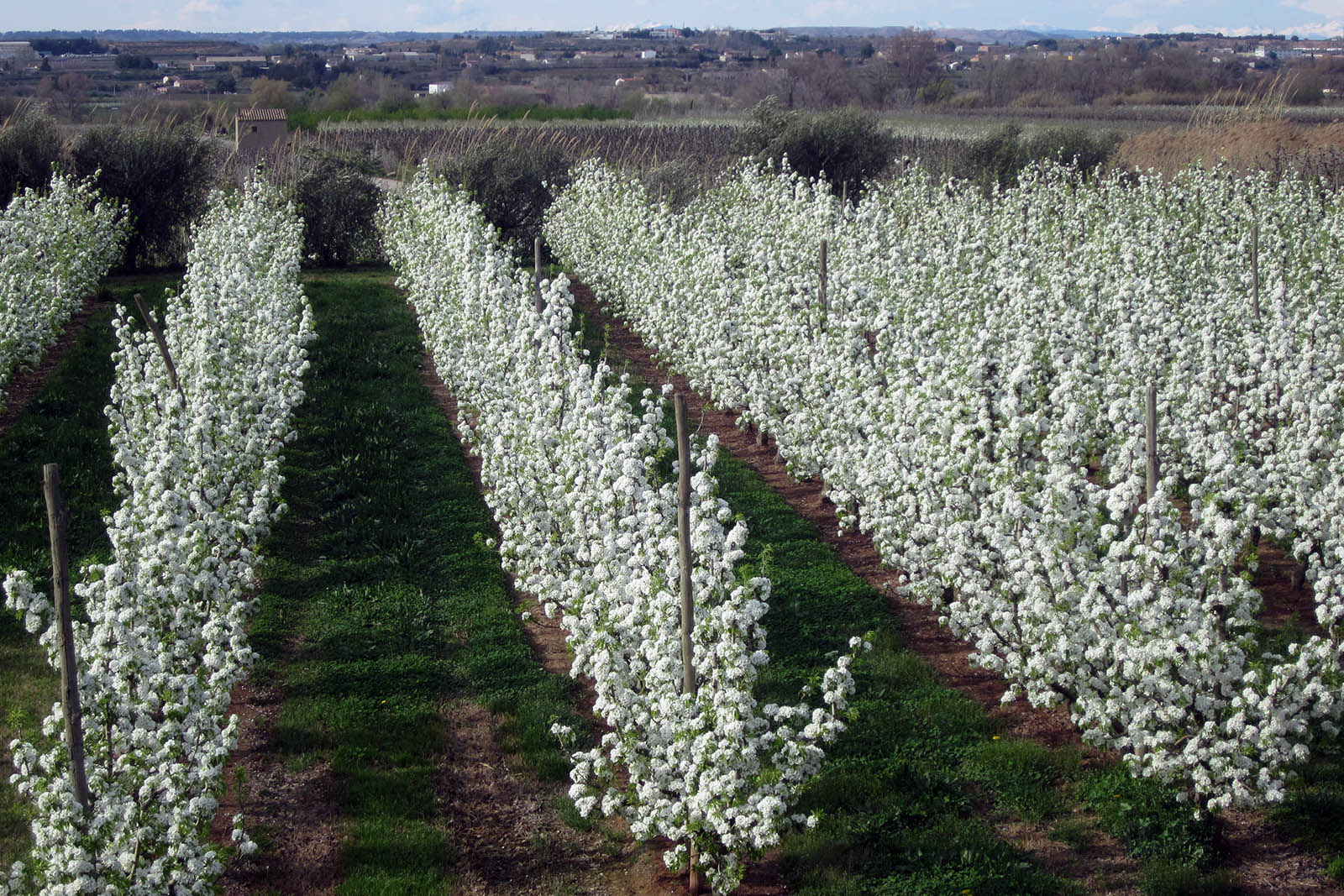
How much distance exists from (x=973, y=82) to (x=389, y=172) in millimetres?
65988

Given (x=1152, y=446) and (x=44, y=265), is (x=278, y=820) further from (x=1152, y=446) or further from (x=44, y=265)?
(x=44, y=265)

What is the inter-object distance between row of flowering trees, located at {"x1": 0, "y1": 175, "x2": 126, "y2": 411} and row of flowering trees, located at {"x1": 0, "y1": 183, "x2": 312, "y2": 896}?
432 centimetres

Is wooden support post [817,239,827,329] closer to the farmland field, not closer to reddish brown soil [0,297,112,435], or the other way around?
the farmland field

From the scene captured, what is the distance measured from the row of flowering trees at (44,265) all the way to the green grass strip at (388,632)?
3.09 m

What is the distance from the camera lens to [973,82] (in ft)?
A: 288

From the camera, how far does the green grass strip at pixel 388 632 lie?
6008 millimetres

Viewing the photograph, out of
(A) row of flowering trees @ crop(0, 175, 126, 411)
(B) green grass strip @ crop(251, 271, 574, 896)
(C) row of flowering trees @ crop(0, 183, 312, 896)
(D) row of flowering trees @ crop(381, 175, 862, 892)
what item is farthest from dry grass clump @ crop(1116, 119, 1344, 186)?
(C) row of flowering trees @ crop(0, 183, 312, 896)

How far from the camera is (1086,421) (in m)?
7.75

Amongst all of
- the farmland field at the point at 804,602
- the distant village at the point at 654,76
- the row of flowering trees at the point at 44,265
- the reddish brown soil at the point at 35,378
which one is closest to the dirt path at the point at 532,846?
the farmland field at the point at 804,602

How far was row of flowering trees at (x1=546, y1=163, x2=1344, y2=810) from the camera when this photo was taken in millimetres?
5453

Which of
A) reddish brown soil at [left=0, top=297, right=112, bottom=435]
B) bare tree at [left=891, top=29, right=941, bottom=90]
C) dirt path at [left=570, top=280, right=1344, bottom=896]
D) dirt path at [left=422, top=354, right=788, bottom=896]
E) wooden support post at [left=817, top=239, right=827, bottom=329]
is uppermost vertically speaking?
bare tree at [left=891, top=29, right=941, bottom=90]

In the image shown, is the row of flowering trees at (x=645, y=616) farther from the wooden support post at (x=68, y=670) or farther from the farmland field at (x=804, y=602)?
the wooden support post at (x=68, y=670)

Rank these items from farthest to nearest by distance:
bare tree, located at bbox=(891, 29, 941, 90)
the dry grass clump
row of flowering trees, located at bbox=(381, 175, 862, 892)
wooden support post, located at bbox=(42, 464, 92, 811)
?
bare tree, located at bbox=(891, 29, 941, 90) < the dry grass clump < row of flowering trees, located at bbox=(381, 175, 862, 892) < wooden support post, located at bbox=(42, 464, 92, 811)

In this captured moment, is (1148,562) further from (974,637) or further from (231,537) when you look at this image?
(231,537)
